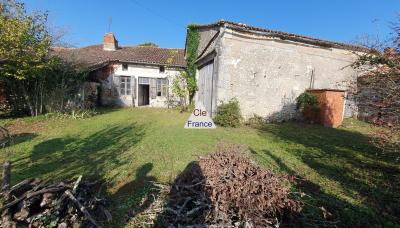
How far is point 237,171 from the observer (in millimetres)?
3285

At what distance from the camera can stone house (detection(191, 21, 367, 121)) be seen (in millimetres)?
10195

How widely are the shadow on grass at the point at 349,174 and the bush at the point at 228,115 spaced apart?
1370 mm

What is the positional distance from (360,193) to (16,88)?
13682 mm

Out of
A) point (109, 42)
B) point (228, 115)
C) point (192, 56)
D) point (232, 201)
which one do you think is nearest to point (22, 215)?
point (232, 201)

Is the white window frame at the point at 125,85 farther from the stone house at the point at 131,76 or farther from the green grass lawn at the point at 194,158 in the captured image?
the green grass lawn at the point at 194,158

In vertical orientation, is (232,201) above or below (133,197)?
above

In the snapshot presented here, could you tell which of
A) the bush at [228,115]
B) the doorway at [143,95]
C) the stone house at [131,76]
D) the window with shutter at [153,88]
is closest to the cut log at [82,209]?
the bush at [228,115]

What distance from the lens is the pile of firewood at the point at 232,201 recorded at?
2922mm

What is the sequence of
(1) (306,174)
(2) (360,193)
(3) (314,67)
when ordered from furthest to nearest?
(3) (314,67)
(1) (306,174)
(2) (360,193)

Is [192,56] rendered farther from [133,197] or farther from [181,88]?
[133,197]

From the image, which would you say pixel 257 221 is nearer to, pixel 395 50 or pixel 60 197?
pixel 60 197

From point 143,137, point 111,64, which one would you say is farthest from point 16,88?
point 143,137

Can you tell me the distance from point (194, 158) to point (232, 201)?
96.2 inches

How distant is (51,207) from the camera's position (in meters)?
3.03
